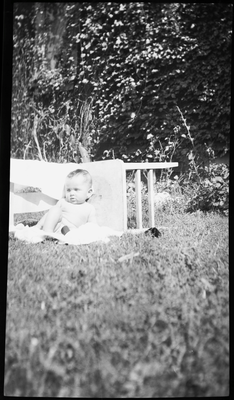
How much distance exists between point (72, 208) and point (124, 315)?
68cm

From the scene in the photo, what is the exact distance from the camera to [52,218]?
242 centimetres

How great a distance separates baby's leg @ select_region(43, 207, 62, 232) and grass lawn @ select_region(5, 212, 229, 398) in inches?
3.7

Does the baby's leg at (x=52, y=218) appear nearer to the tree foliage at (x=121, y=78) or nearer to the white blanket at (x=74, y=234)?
the white blanket at (x=74, y=234)

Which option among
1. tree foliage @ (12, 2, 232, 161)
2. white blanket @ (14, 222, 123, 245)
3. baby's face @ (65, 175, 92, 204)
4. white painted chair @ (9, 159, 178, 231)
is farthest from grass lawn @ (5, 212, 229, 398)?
tree foliage @ (12, 2, 232, 161)

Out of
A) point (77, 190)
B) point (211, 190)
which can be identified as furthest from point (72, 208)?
point (211, 190)

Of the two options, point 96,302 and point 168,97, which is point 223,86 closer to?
point 168,97

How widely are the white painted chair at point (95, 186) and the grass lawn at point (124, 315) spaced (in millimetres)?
144

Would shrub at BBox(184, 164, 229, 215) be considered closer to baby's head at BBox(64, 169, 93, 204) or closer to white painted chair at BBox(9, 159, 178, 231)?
white painted chair at BBox(9, 159, 178, 231)

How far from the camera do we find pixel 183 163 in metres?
2.45

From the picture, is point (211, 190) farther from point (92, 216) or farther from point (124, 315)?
point (124, 315)

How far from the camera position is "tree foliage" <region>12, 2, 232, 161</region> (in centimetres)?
243

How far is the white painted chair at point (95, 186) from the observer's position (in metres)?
2.41

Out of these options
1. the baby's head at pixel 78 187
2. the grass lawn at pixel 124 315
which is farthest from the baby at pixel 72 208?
the grass lawn at pixel 124 315

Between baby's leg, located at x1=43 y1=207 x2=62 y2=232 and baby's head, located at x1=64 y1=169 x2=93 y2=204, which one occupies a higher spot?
baby's head, located at x1=64 y1=169 x2=93 y2=204
